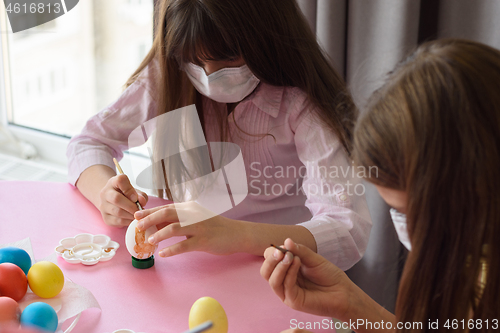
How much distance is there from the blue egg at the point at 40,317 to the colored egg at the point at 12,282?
6cm

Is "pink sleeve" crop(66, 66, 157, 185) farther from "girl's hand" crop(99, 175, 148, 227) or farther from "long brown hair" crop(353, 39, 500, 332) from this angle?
"long brown hair" crop(353, 39, 500, 332)

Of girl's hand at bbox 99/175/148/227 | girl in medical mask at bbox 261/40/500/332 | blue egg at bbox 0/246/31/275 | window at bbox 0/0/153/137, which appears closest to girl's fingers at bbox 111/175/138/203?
girl's hand at bbox 99/175/148/227

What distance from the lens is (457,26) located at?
117 cm

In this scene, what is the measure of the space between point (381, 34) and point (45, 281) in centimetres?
103

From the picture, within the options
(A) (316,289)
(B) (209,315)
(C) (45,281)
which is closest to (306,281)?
(A) (316,289)

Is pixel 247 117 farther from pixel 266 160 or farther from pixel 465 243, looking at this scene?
pixel 465 243

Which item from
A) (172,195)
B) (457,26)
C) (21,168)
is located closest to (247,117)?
(172,195)

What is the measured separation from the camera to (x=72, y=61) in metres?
2.19

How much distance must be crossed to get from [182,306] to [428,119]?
1.40 feet

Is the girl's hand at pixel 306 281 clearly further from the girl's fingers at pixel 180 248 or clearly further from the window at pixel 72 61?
the window at pixel 72 61

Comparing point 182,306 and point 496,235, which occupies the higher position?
point 496,235

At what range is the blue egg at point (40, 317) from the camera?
57 cm

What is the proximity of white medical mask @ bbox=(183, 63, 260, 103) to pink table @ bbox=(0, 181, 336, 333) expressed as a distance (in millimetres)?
319

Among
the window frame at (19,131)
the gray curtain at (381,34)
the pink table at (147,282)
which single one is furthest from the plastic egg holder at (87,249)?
the window frame at (19,131)
